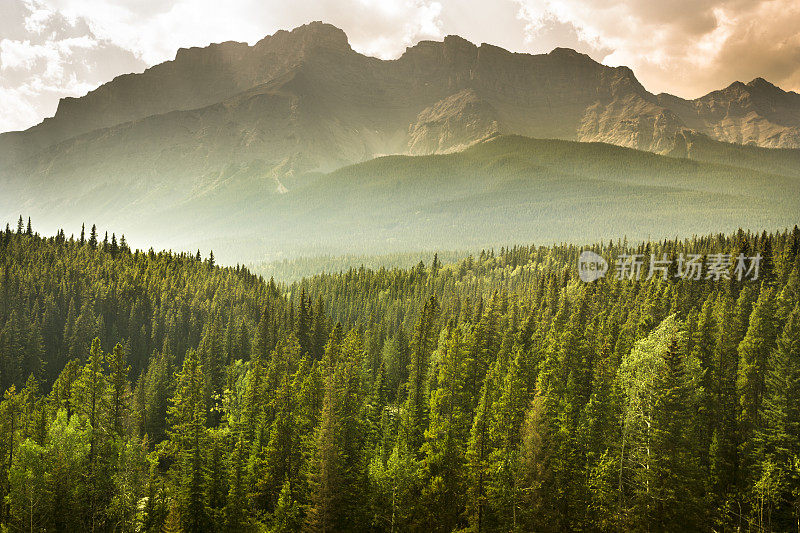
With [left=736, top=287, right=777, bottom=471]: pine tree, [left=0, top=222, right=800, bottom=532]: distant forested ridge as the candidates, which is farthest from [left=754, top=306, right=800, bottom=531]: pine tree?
[left=736, top=287, right=777, bottom=471]: pine tree

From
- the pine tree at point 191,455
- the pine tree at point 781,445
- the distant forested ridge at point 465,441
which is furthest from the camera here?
the pine tree at point 191,455

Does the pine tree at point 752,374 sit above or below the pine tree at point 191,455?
above

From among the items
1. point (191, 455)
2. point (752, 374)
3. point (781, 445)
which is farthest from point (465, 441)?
point (752, 374)

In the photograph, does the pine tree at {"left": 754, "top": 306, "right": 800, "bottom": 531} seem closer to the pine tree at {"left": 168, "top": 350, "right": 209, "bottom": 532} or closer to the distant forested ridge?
the distant forested ridge

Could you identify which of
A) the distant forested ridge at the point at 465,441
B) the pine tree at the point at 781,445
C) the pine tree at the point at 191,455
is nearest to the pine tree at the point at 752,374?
the distant forested ridge at the point at 465,441

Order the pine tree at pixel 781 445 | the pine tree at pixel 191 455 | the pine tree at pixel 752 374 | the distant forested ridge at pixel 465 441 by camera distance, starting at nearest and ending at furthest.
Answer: the distant forested ridge at pixel 465 441
the pine tree at pixel 781 445
the pine tree at pixel 191 455
the pine tree at pixel 752 374

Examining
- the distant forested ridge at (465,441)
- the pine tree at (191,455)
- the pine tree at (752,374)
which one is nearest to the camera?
the distant forested ridge at (465,441)

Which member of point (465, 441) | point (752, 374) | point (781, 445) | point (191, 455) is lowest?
point (191, 455)

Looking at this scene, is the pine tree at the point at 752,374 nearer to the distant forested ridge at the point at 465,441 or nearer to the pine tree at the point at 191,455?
the distant forested ridge at the point at 465,441

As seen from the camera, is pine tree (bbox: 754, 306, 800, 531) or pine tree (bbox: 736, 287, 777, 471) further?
pine tree (bbox: 736, 287, 777, 471)

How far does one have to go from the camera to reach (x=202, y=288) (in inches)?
6467

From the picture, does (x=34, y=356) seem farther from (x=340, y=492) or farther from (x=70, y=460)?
(x=340, y=492)

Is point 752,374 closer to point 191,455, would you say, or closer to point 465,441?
point 465,441

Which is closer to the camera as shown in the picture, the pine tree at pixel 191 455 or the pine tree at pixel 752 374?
the pine tree at pixel 191 455
